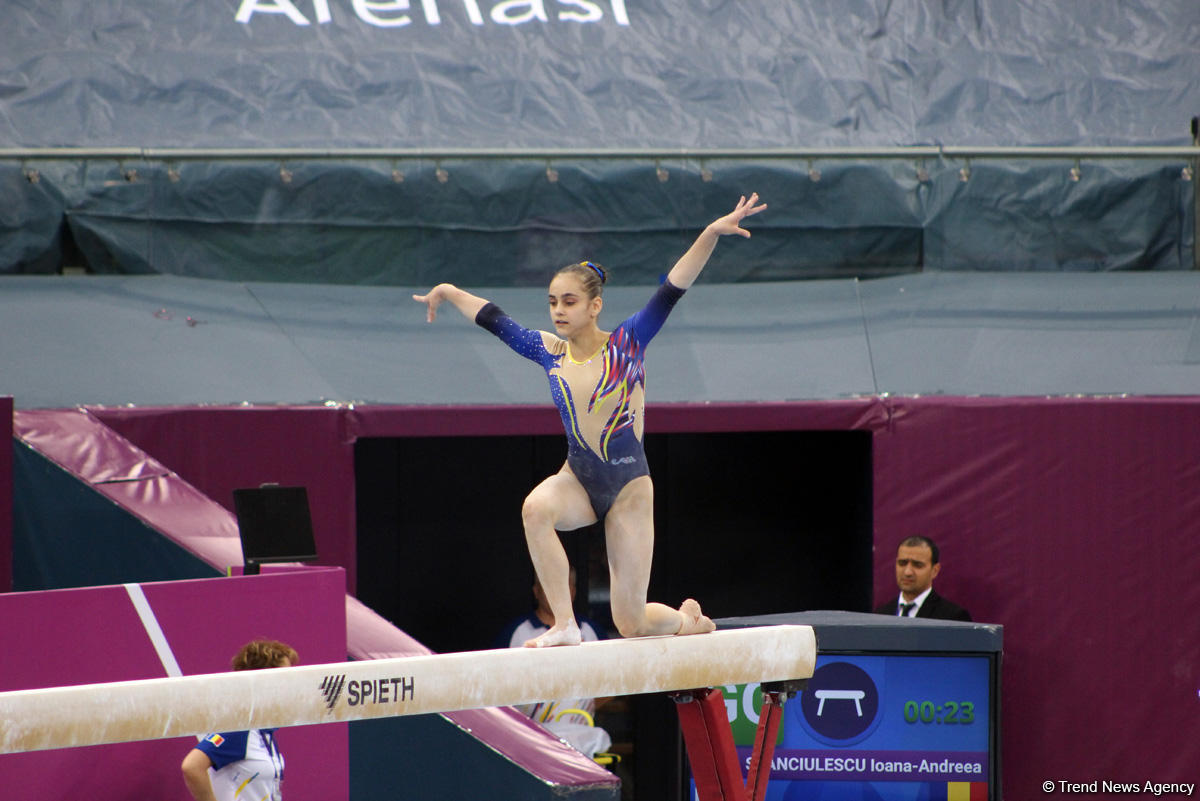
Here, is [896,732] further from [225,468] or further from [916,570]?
[225,468]

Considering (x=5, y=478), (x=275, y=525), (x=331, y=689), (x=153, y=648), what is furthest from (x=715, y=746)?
(x=5, y=478)

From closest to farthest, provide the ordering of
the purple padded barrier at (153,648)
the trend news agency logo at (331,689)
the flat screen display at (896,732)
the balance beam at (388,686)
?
1. the balance beam at (388,686)
2. the trend news agency logo at (331,689)
3. the purple padded barrier at (153,648)
4. the flat screen display at (896,732)

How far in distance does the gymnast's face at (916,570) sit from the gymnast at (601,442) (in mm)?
3275

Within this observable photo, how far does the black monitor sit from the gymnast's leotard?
2060 mm

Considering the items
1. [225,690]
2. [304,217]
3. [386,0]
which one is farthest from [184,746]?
[386,0]

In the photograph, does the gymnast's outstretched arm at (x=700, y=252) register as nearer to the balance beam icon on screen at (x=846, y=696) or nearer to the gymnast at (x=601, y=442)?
the gymnast at (x=601, y=442)

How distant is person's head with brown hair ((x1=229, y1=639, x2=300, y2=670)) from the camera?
5.24 metres

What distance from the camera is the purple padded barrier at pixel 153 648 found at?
5.11 m

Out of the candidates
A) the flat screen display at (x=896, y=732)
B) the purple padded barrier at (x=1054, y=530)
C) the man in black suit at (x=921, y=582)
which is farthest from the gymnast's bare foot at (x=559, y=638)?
the man in black suit at (x=921, y=582)

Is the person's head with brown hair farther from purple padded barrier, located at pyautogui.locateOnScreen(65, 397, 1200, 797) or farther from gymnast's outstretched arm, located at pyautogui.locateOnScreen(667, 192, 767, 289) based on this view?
purple padded barrier, located at pyautogui.locateOnScreen(65, 397, 1200, 797)

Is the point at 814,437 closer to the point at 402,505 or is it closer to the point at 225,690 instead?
the point at 402,505

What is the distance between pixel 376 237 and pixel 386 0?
1.85 m

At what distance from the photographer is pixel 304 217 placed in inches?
368

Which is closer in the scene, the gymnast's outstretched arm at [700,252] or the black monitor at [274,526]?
the gymnast's outstretched arm at [700,252]
